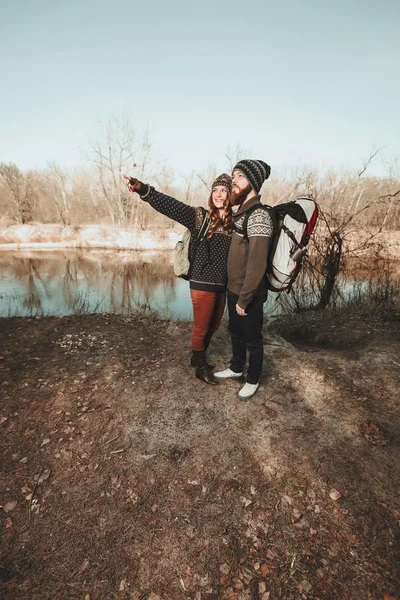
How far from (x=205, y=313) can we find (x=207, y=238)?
83 cm

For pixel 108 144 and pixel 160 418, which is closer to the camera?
pixel 160 418

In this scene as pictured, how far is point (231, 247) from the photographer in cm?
274

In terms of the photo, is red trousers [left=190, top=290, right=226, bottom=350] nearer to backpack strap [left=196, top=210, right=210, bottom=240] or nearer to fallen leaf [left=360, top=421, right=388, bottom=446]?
backpack strap [left=196, top=210, right=210, bottom=240]

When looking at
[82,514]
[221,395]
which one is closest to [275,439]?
[221,395]

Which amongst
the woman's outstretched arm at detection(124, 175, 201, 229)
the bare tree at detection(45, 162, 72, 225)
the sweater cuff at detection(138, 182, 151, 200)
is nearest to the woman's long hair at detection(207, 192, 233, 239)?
the woman's outstretched arm at detection(124, 175, 201, 229)

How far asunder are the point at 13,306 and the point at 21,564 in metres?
9.58

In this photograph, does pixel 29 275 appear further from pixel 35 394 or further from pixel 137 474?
pixel 137 474

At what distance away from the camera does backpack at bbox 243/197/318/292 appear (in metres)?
2.53

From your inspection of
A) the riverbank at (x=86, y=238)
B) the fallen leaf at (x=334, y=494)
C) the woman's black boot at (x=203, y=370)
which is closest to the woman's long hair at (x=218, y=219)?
the woman's black boot at (x=203, y=370)

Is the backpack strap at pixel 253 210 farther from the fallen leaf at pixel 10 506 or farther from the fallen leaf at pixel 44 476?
the fallen leaf at pixel 10 506

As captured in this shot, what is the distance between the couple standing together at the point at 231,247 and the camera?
97.3 inches

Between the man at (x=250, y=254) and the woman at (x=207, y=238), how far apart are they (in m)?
0.11

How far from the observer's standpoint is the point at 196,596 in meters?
1.72

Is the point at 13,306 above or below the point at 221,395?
below
